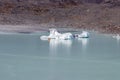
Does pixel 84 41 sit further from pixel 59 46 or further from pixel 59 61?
pixel 59 61

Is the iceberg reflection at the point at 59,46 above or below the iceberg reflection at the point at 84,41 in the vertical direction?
above

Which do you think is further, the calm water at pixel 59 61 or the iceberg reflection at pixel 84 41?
the iceberg reflection at pixel 84 41

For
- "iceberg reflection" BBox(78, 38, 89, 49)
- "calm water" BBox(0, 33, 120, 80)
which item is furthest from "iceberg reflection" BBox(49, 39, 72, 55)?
"iceberg reflection" BBox(78, 38, 89, 49)

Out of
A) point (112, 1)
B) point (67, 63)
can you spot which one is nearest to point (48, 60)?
point (67, 63)

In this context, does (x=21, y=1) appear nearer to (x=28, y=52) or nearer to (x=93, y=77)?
(x=28, y=52)

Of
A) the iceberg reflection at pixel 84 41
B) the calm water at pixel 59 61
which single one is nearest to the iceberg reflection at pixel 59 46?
the calm water at pixel 59 61

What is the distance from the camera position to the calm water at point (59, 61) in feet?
22.7

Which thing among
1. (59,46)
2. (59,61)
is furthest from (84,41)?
(59,61)

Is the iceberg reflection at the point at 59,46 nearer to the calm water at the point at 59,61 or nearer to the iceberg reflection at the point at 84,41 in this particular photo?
the calm water at the point at 59,61

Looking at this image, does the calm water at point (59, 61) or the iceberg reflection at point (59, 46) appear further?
the iceberg reflection at point (59, 46)

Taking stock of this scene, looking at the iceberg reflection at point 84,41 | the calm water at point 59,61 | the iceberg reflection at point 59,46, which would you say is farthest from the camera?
the iceberg reflection at point 84,41

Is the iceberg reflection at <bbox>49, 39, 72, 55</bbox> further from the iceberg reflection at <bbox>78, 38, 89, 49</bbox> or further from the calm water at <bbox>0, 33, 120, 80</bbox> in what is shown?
the iceberg reflection at <bbox>78, 38, 89, 49</bbox>

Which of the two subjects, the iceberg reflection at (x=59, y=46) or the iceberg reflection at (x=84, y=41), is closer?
the iceberg reflection at (x=59, y=46)

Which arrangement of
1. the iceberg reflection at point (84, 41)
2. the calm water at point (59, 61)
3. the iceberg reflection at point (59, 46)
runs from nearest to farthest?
1. the calm water at point (59, 61)
2. the iceberg reflection at point (59, 46)
3. the iceberg reflection at point (84, 41)
